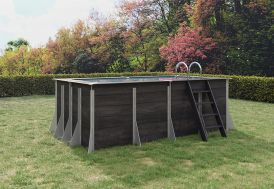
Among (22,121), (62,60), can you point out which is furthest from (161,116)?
(62,60)

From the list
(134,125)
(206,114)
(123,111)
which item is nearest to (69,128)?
(123,111)

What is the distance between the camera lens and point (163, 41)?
25750mm

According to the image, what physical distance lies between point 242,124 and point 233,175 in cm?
416

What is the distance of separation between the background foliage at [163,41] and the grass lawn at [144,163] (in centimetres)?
1334

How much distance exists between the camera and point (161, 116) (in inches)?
270

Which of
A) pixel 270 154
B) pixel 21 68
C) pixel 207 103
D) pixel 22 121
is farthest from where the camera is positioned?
pixel 21 68

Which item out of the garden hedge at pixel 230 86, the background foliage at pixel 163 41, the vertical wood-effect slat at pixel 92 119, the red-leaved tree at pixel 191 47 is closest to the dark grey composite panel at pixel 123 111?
the vertical wood-effect slat at pixel 92 119

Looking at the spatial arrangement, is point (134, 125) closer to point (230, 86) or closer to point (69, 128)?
point (69, 128)

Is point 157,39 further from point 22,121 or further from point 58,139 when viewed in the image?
point 58,139

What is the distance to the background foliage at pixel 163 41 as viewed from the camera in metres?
20.1

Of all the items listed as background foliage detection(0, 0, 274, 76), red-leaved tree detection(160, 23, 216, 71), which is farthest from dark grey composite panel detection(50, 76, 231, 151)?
background foliage detection(0, 0, 274, 76)

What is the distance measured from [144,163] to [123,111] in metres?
1.40

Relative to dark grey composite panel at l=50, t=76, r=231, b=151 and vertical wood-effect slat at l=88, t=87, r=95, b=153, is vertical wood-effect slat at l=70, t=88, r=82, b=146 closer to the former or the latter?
dark grey composite panel at l=50, t=76, r=231, b=151

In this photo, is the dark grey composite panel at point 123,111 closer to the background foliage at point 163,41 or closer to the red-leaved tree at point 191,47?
the red-leaved tree at point 191,47
